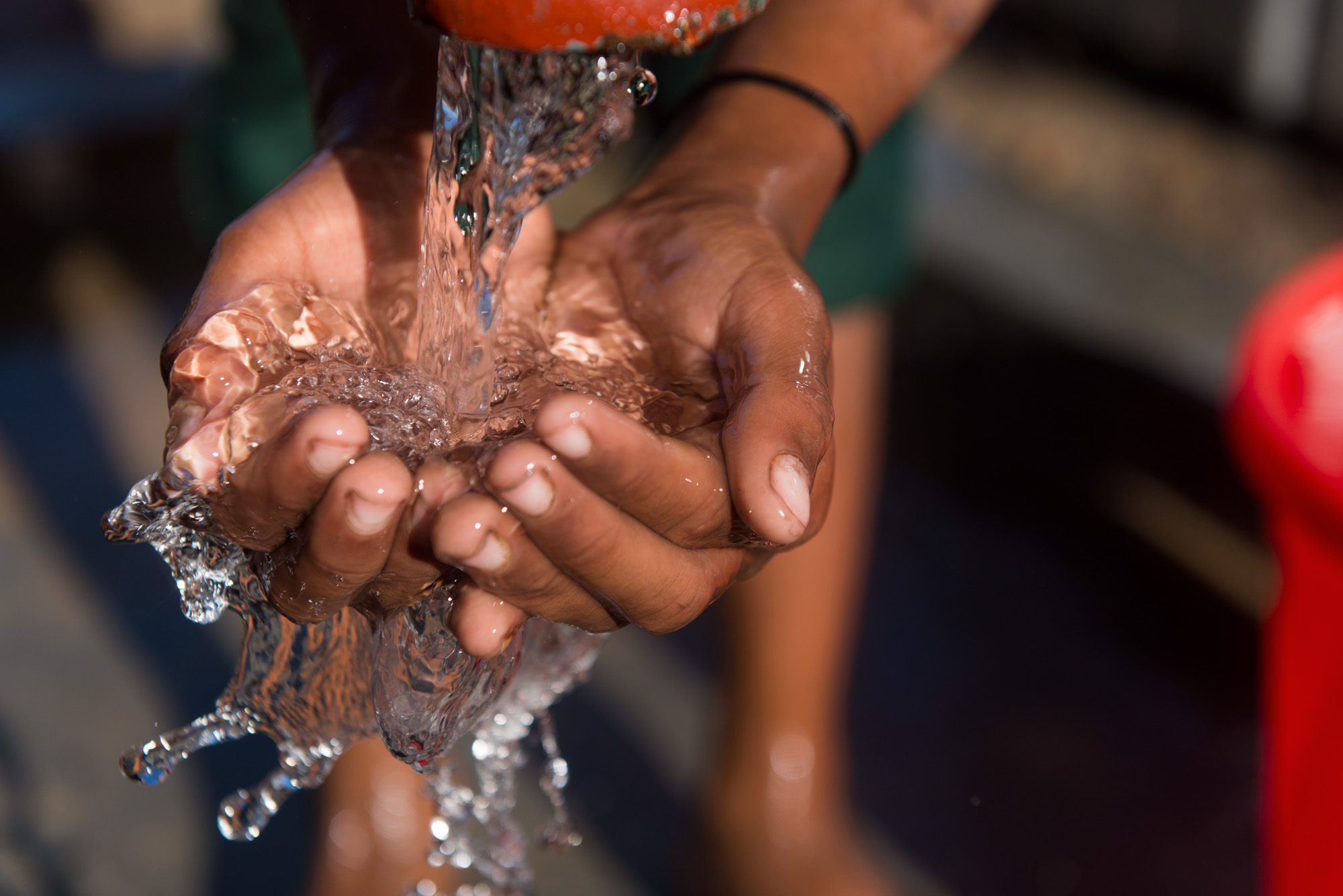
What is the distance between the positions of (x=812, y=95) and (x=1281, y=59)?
1.91 meters

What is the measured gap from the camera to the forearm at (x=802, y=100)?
95 cm

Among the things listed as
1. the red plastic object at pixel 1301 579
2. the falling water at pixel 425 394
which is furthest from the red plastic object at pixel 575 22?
the red plastic object at pixel 1301 579

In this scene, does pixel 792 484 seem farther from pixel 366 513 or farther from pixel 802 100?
pixel 802 100

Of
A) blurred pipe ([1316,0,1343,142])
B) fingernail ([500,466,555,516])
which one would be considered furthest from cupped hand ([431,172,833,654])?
blurred pipe ([1316,0,1343,142])

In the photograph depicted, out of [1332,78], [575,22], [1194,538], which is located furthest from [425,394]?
[1332,78]

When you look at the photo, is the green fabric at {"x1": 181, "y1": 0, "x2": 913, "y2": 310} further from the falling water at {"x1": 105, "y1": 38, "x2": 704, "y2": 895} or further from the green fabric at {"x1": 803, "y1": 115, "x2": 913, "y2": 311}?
the falling water at {"x1": 105, "y1": 38, "x2": 704, "y2": 895}

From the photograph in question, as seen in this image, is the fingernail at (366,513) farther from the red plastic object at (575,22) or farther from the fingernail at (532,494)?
the red plastic object at (575,22)

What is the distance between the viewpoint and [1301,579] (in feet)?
3.28

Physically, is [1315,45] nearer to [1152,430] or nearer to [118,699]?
[1152,430]

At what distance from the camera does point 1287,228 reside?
2330 mm

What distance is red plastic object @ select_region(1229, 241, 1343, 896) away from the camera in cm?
96

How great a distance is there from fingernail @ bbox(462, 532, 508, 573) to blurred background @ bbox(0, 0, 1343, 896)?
40 centimetres

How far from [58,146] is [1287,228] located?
2.44 meters

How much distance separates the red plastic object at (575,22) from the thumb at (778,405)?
0.67 ft
